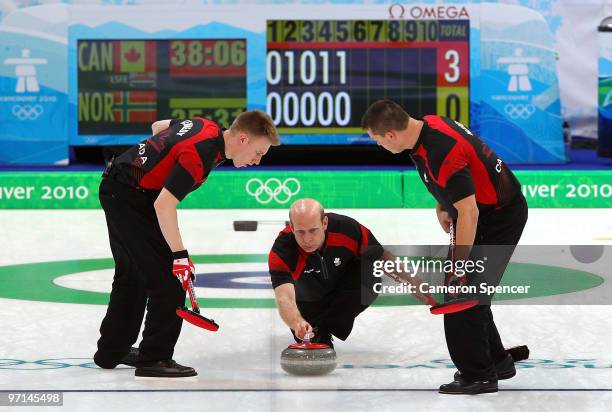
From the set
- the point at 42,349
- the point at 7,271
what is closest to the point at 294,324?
the point at 42,349

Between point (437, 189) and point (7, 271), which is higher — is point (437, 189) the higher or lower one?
the higher one

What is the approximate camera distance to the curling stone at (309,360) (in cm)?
514

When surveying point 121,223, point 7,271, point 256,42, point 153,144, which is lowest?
point 7,271

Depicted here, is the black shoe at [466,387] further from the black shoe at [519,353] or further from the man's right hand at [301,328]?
the man's right hand at [301,328]

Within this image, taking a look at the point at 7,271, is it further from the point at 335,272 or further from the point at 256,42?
the point at 256,42

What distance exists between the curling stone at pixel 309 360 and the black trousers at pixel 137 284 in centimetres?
59

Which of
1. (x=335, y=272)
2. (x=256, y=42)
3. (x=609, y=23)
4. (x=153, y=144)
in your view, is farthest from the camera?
(x=609, y=23)

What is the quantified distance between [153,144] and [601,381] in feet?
8.14

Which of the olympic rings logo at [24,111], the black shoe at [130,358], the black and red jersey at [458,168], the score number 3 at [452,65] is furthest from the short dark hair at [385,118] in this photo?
the olympic rings logo at [24,111]

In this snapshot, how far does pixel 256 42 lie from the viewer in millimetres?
15617

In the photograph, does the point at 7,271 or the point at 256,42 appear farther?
the point at 256,42

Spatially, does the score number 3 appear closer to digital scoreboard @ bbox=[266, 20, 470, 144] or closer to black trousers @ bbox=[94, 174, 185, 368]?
digital scoreboard @ bbox=[266, 20, 470, 144]

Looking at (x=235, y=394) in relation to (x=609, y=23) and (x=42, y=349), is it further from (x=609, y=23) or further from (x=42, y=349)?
(x=609, y=23)

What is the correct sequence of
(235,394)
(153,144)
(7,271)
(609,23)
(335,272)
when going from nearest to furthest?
(235,394)
(153,144)
(335,272)
(7,271)
(609,23)
